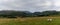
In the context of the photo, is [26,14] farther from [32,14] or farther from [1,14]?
[1,14]

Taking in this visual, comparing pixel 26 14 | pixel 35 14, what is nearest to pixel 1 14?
pixel 26 14

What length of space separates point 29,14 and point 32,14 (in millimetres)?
1157

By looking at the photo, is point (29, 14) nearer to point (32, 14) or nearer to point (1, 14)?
point (32, 14)

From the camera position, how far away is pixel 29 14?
53.5 meters

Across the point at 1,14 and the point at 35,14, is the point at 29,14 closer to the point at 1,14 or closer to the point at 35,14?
the point at 35,14

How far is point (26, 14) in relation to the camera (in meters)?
53.9

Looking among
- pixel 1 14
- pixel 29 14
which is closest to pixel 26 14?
pixel 29 14

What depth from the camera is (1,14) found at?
5459 cm

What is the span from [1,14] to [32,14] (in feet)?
39.9

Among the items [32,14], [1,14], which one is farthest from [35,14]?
[1,14]

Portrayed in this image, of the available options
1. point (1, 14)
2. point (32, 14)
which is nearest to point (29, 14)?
point (32, 14)

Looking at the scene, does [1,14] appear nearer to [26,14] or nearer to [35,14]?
[26,14]

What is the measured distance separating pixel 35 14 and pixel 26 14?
3605 millimetres

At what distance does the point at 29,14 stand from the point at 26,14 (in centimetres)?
123
